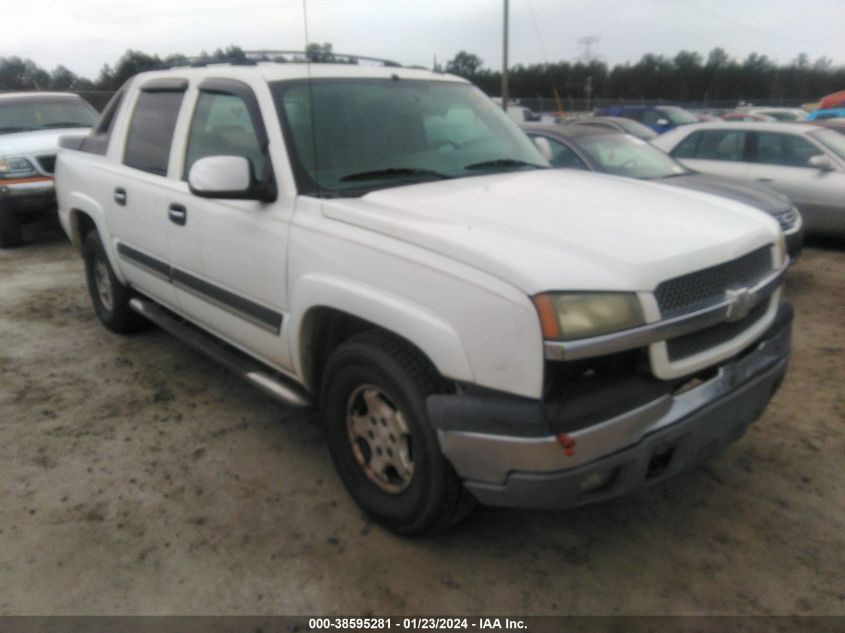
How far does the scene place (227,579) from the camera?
8.66 ft

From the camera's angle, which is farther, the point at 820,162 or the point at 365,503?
the point at 820,162

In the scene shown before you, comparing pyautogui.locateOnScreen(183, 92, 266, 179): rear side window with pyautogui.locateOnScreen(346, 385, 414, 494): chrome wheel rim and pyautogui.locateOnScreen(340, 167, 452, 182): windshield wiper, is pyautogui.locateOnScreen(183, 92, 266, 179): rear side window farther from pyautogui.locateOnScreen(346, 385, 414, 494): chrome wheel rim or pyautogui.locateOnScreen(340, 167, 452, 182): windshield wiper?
pyautogui.locateOnScreen(346, 385, 414, 494): chrome wheel rim

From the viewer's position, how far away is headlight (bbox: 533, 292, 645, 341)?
209 centimetres

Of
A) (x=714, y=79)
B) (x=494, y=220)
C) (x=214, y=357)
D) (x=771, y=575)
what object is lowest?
(x=771, y=575)

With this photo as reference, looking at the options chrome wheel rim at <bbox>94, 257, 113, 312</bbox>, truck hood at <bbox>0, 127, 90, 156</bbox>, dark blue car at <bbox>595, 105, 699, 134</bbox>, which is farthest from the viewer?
dark blue car at <bbox>595, 105, 699, 134</bbox>

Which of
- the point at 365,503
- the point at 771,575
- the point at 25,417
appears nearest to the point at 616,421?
the point at 771,575

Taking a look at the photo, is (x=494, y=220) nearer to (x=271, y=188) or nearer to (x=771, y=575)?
(x=271, y=188)

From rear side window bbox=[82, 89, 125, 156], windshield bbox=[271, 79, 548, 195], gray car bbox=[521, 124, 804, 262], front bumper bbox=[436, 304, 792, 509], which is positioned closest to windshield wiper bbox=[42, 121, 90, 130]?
rear side window bbox=[82, 89, 125, 156]

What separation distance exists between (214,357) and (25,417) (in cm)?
129

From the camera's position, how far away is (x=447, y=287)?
2.28 m

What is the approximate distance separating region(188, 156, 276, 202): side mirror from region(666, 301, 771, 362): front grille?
1.81 meters

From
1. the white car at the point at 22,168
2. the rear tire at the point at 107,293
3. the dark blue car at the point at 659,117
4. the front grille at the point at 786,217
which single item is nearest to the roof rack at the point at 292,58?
the rear tire at the point at 107,293

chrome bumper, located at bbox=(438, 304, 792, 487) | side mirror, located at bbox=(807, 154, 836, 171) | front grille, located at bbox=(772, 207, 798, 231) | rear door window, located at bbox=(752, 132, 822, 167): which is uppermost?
rear door window, located at bbox=(752, 132, 822, 167)

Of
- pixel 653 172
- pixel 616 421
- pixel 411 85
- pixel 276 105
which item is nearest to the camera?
pixel 616 421
